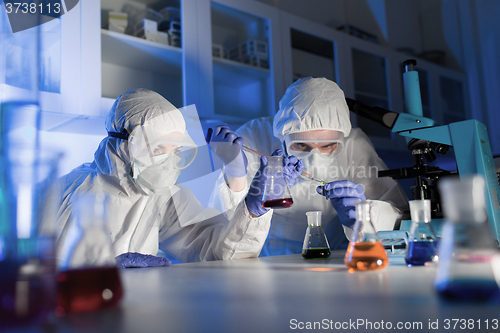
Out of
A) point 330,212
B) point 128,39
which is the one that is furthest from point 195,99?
point 330,212

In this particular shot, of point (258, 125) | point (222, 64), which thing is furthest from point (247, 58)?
point (258, 125)

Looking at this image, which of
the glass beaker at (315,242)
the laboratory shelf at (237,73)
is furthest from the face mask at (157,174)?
the laboratory shelf at (237,73)

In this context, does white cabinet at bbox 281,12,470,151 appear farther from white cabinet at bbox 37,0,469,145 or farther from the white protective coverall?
the white protective coverall

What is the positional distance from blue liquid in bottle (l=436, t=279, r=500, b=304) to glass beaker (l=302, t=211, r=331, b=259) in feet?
2.14

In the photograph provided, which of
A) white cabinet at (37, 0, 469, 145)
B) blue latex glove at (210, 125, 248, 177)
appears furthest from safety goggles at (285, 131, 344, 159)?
white cabinet at (37, 0, 469, 145)

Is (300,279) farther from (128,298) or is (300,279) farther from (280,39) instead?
(280,39)

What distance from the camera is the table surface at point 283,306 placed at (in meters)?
0.38

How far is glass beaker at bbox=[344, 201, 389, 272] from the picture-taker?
0.74m

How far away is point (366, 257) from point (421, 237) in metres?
0.11

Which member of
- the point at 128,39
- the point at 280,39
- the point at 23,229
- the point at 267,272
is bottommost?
the point at 267,272

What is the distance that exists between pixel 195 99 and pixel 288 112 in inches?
28.4

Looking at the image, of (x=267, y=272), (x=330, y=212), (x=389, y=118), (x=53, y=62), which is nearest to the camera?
(x=267, y=272)

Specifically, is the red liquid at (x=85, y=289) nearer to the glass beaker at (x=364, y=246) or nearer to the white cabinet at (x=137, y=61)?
the glass beaker at (x=364, y=246)

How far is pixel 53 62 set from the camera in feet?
5.49
